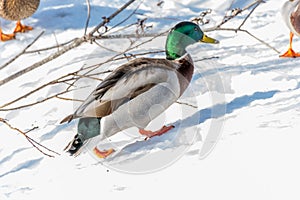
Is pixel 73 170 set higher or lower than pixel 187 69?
lower

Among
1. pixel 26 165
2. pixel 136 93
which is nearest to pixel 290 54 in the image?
pixel 136 93

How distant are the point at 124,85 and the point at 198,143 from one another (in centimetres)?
50

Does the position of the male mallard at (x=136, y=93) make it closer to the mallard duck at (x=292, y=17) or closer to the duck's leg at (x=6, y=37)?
the mallard duck at (x=292, y=17)

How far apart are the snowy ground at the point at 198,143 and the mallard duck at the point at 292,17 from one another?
0.12 metres

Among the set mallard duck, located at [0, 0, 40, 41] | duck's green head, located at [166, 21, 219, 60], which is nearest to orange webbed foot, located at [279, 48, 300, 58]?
duck's green head, located at [166, 21, 219, 60]

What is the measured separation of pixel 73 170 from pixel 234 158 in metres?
0.77

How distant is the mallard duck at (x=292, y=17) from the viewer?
4.02 metres

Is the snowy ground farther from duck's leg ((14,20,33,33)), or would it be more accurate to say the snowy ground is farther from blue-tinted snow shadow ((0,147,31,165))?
duck's leg ((14,20,33,33))

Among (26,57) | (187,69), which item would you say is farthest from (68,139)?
(26,57)

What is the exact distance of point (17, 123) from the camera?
3.60m

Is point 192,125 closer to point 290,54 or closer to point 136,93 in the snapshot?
point 136,93

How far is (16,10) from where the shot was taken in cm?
498

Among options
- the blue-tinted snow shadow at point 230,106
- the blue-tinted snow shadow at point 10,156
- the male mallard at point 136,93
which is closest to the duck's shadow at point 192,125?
the blue-tinted snow shadow at point 230,106

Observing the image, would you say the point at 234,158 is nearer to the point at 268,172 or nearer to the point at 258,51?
the point at 268,172
